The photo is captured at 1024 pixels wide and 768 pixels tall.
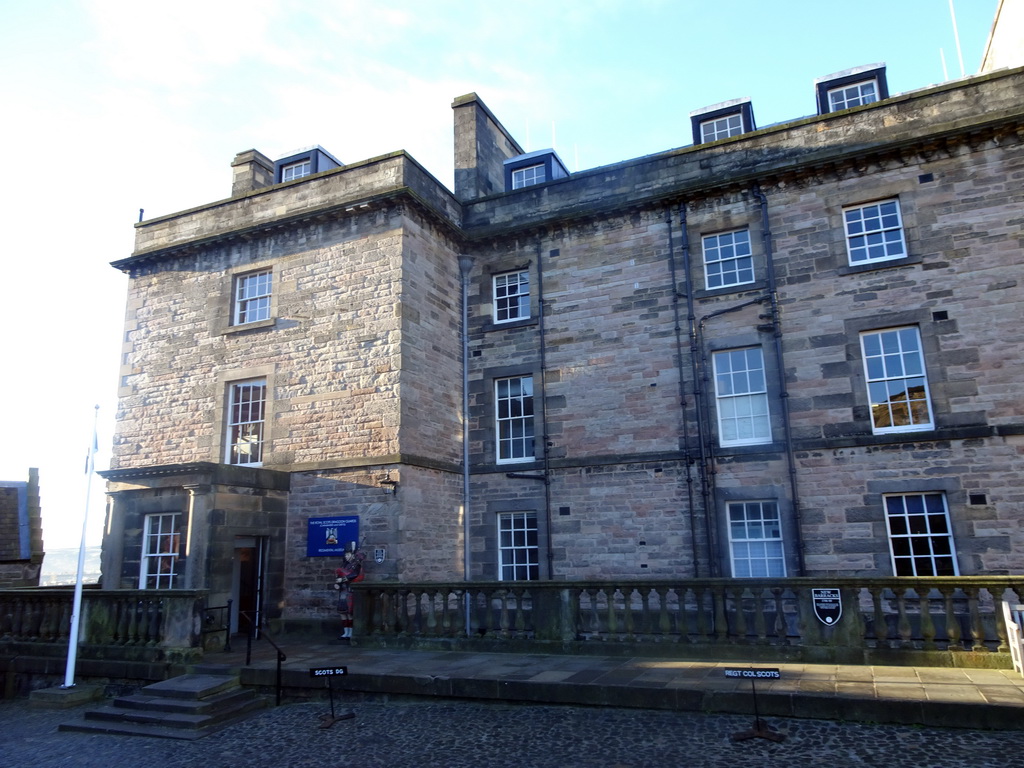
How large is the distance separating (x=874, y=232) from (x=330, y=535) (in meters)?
11.7

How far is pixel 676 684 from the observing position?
777 centimetres

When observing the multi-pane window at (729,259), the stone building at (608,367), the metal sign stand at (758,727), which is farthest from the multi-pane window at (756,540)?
the metal sign stand at (758,727)

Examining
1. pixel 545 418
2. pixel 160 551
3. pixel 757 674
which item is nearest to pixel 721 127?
pixel 545 418

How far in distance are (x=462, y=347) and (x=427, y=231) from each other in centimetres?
267

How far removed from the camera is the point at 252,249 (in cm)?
1617

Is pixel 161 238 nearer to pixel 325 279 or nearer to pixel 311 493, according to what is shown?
pixel 325 279

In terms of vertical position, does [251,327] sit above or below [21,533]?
above

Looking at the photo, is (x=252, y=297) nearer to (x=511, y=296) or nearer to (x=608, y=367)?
(x=511, y=296)

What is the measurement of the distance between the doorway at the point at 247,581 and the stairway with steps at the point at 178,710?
11.2 feet

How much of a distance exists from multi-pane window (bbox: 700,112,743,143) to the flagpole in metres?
13.9

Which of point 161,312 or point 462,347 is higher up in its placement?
point 161,312

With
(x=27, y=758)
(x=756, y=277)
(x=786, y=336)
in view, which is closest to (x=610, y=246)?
(x=756, y=277)

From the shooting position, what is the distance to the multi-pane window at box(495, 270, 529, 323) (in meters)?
16.3

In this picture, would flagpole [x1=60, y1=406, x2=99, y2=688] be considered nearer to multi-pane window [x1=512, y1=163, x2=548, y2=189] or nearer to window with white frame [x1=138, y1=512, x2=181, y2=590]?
window with white frame [x1=138, y1=512, x2=181, y2=590]
